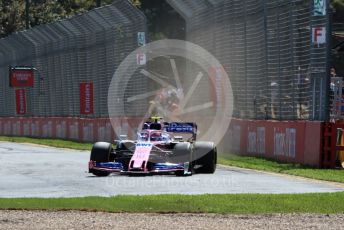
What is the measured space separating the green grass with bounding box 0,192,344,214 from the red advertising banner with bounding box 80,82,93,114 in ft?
77.8

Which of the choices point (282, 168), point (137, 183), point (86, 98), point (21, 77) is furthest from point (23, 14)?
point (137, 183)

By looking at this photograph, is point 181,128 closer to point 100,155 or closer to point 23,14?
point 100,155

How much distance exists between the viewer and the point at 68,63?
40.2 m

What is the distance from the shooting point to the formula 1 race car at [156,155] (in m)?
17.0

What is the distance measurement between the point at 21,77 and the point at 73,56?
7.49m

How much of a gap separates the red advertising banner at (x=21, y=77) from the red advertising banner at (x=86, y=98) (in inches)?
348

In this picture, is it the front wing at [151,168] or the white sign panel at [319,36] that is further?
the white sign panel at [319,36]

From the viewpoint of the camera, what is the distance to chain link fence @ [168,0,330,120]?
20016 mm

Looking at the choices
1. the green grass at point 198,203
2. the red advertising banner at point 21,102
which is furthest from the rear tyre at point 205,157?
the red advertising banner at point 21,102

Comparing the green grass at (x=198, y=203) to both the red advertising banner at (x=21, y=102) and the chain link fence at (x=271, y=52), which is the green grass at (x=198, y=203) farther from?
the red advertising banner at (x=21, y=102)

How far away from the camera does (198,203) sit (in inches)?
485

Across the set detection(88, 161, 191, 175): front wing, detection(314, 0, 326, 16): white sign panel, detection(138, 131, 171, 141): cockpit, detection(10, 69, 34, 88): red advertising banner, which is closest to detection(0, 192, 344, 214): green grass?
detection(88, 161, 191, 175): front wing

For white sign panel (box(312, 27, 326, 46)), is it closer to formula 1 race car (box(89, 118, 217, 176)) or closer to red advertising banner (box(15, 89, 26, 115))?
formula 1 race car (box(89, 118, 217, 176))

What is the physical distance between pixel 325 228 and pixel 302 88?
10908mm
